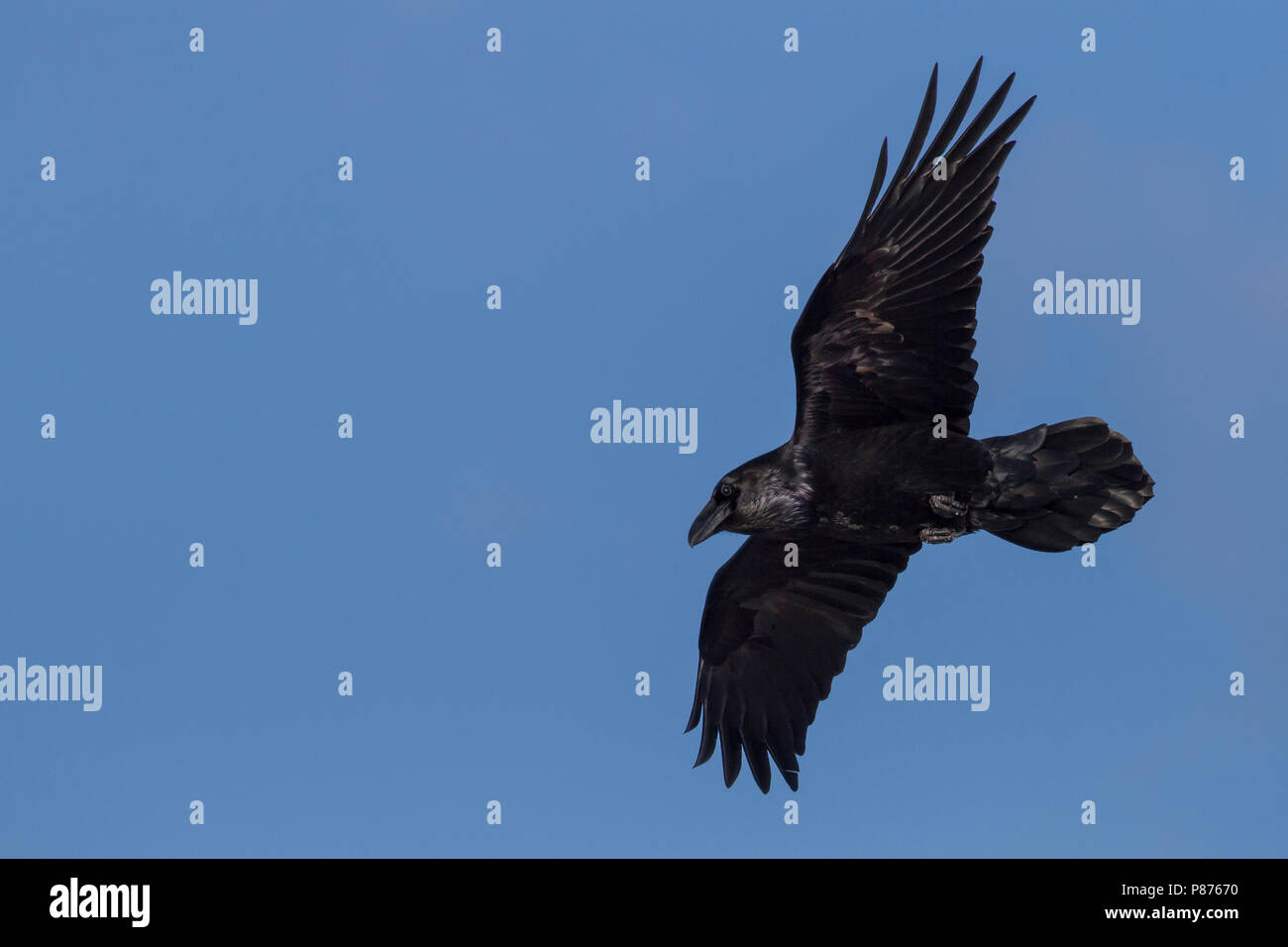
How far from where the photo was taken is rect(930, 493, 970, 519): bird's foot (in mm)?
12914

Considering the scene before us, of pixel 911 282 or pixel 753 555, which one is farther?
pixel 753 555

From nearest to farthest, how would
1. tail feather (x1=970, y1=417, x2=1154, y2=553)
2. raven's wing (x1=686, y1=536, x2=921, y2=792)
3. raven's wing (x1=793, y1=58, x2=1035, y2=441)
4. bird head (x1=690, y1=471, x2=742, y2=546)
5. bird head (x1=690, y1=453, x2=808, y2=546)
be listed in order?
raven's wing (x1=793, y1=58, x2=1035, y2=441), tail feather (x1=970, y1=417, x2=1154, y2=553), bird head (x1=690, y1=453, x2=808, y2=546), bird head (x1=690, y1=471, x2=742, y2=546), raven's wing (x1=686, y1=536, x2=921, y2=792)

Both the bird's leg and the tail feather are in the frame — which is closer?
the tail feather

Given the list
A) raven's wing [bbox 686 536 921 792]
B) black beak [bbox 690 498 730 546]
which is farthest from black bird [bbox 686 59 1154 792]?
raven's wing [bbox 686 536 921 792]

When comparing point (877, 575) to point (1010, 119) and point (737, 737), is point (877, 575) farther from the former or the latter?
point (1010, 119)

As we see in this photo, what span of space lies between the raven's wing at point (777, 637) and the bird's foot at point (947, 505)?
67.7 inches

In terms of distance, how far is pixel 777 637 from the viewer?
1519 cm

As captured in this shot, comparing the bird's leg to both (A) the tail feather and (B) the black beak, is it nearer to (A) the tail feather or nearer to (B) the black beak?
(A) the tail feather

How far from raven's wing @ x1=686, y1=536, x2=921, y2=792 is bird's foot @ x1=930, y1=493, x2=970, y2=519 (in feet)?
5.65

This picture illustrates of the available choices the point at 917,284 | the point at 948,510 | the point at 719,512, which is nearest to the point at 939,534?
the point at 948,510

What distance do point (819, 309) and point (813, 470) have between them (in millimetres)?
1349

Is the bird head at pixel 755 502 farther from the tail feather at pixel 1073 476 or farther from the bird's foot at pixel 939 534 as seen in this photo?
the tail feather at pixel 1073 476

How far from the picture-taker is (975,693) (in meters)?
16.3
